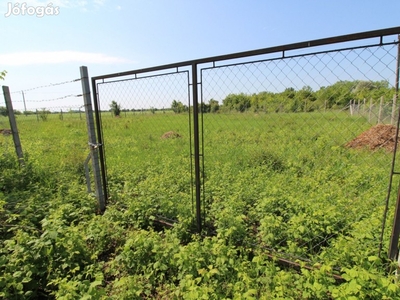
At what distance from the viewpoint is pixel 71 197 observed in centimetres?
327

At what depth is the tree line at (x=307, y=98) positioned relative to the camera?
178cm

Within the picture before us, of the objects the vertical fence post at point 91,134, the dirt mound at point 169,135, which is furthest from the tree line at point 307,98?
the dirt mound at point 169,135

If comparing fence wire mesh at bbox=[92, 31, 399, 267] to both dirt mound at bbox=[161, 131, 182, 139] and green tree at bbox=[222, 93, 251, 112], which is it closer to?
green tree at bbox=[222, 93, 251, 112]

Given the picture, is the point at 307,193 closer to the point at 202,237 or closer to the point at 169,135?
the point at 202,237

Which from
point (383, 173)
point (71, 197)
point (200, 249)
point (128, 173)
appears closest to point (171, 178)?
point (128, 173)

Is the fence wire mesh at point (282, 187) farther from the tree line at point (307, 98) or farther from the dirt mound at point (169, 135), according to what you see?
the dirt mound at point (169, 135)

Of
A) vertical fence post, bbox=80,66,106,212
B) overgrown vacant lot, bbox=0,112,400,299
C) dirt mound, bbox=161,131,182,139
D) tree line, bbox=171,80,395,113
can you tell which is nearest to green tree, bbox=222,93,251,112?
tree line, bbox=171,80,395,113

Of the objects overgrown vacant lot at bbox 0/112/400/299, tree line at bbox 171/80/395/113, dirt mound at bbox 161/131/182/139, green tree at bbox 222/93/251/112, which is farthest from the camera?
dirt mound at bbox 161/131/182/139

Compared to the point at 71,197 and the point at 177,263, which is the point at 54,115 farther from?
the point at 177,263

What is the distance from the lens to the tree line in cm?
178

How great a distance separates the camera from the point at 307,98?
2.04 meters

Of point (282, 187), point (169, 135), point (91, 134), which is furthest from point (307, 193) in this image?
point (169, 135)

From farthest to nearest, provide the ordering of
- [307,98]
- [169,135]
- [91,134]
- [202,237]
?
[169,135] < [91,134] < [202,237] < [307,98]

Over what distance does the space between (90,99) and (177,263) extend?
2482mm
